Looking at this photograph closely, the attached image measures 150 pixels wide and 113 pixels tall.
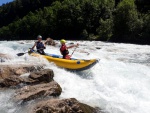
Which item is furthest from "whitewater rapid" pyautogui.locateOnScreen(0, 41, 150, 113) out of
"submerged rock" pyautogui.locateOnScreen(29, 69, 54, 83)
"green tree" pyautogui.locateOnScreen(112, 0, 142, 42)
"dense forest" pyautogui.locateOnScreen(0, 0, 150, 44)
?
"green tree" pyautogui.locateOnScreen(112, 0, 142, 42)

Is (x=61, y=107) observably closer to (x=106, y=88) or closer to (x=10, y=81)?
(x=10, y=81)

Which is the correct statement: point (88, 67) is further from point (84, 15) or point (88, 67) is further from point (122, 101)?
point (84, 15)

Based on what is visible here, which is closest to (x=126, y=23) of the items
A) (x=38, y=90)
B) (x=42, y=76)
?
(x=42, y=76)

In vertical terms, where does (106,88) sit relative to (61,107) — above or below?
below

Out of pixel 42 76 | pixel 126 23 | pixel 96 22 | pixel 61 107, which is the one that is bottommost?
pixel 61 107

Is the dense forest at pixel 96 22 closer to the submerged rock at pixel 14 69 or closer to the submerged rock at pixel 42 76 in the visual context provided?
the submerged rock at pixel 14 69

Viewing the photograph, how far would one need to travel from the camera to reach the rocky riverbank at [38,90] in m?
6.43

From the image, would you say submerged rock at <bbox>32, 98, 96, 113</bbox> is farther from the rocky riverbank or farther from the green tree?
the green tree

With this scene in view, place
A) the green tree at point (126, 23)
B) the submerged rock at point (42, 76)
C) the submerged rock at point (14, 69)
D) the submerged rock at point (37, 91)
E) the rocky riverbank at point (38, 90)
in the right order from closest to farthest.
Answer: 1. the rocky riverbank at point (38, 90)
2. the submerged rock at point (37, 91)
3. the submerged rock at point (42, 76)
4. the submerged rock at point (14, 69)
5. the green tree at point (126, 23)

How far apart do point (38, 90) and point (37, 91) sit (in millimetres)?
69

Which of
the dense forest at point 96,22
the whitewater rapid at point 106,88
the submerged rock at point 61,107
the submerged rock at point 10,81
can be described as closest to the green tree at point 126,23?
the dense forest at point 96,22

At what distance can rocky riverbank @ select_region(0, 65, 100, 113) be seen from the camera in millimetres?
6426

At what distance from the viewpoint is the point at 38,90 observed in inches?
302

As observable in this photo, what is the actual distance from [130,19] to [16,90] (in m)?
29.7
